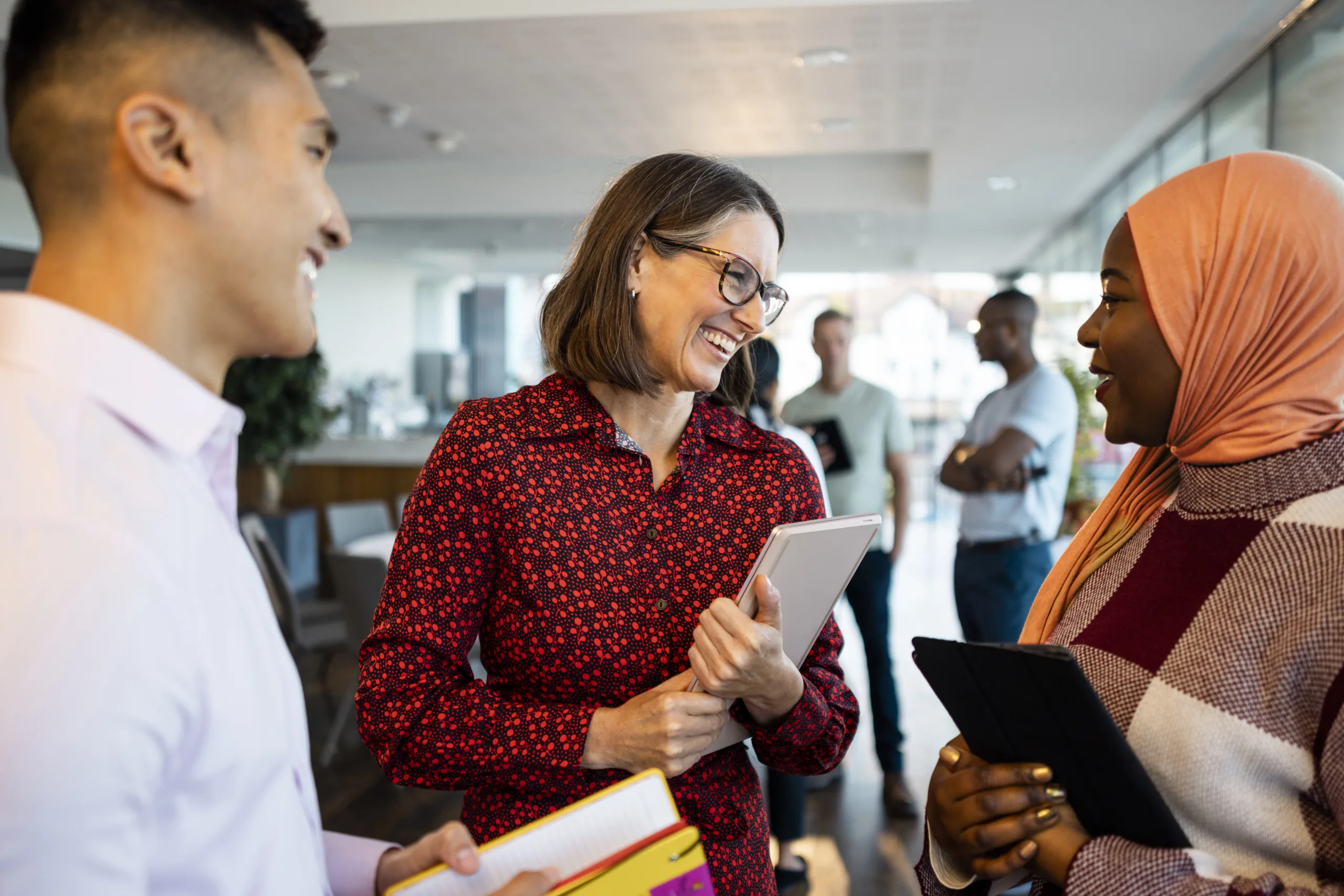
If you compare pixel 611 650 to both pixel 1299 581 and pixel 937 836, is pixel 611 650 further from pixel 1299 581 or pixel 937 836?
pixel 1299 581

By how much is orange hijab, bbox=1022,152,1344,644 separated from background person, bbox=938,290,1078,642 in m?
2.54

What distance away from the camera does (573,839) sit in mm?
864

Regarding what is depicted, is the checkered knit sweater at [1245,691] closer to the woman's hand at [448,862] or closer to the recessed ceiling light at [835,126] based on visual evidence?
the woman's hand at [448,862]

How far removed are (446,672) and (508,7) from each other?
3689mm

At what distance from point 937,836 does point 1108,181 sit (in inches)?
301

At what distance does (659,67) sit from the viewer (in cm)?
495

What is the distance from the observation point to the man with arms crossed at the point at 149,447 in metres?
0.58

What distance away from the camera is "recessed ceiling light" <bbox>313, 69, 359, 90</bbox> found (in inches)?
198

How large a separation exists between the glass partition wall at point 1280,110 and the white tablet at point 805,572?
91.8 inches

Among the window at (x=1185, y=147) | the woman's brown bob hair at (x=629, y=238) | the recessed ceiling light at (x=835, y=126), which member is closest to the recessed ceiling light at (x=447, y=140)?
the recessed ceiling light at (x=835, y=126)

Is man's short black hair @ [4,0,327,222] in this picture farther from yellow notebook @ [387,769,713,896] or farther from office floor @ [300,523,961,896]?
office floor @ [300,523,961,896]

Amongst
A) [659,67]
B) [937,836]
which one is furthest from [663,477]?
[659,67]

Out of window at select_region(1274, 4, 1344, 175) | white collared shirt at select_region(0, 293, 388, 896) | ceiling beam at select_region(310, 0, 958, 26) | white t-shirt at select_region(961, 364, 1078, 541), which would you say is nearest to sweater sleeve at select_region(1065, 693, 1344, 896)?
white collared shirt at select_region(0, 293, 388, 896)

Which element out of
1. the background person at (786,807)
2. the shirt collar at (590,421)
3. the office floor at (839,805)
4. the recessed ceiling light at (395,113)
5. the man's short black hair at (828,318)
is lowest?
the office floor at (839,805)
